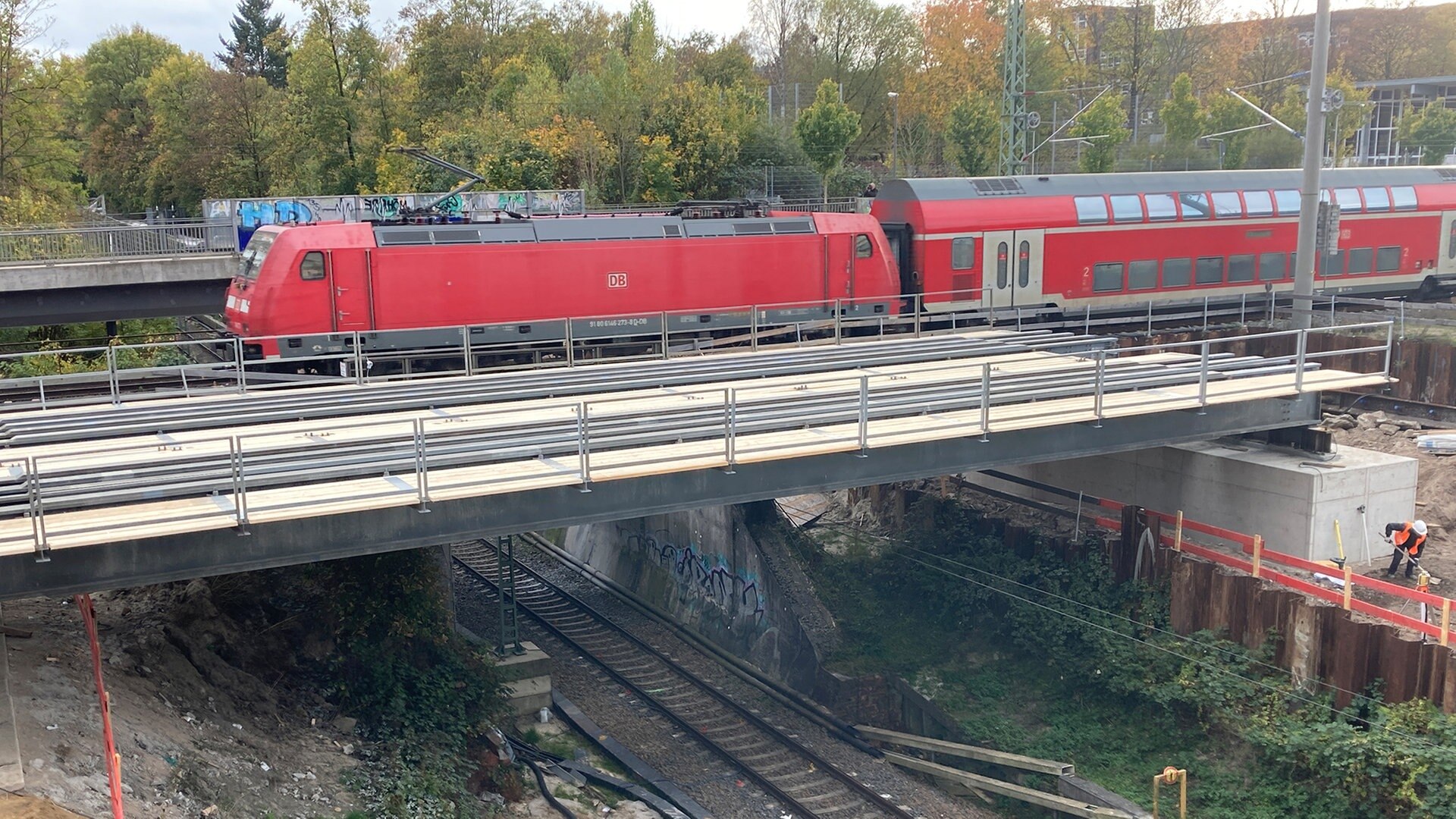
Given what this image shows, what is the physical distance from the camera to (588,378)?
1934 centimetres

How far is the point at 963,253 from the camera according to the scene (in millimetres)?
28688

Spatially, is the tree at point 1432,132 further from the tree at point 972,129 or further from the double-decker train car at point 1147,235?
the double-decker train car at point 1147,235

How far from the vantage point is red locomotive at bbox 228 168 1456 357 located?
77.0 ft

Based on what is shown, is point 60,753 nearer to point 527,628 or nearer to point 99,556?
point 99,556

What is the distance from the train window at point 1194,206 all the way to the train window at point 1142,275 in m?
1.65

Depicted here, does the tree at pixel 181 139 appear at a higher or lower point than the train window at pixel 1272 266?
higher

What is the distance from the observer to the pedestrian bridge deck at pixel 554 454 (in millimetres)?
12172

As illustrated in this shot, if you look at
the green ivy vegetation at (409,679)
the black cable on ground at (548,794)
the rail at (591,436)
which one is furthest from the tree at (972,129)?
the black cable on ground at (548,794)

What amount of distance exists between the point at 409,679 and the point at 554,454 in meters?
5.11

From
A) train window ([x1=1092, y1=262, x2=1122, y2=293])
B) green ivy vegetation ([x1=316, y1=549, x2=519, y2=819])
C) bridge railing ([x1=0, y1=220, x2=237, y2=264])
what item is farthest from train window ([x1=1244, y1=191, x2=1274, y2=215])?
bridge railing ([x1=0, y1=220, x2=237, y2=264])

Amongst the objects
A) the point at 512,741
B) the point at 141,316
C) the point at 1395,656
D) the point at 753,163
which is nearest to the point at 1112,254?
the point at 1395,656

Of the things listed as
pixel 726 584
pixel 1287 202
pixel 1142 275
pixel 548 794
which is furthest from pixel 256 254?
pixel 1287 202

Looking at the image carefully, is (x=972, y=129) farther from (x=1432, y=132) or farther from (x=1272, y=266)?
(x=1432, y=132)

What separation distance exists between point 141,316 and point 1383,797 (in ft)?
108
